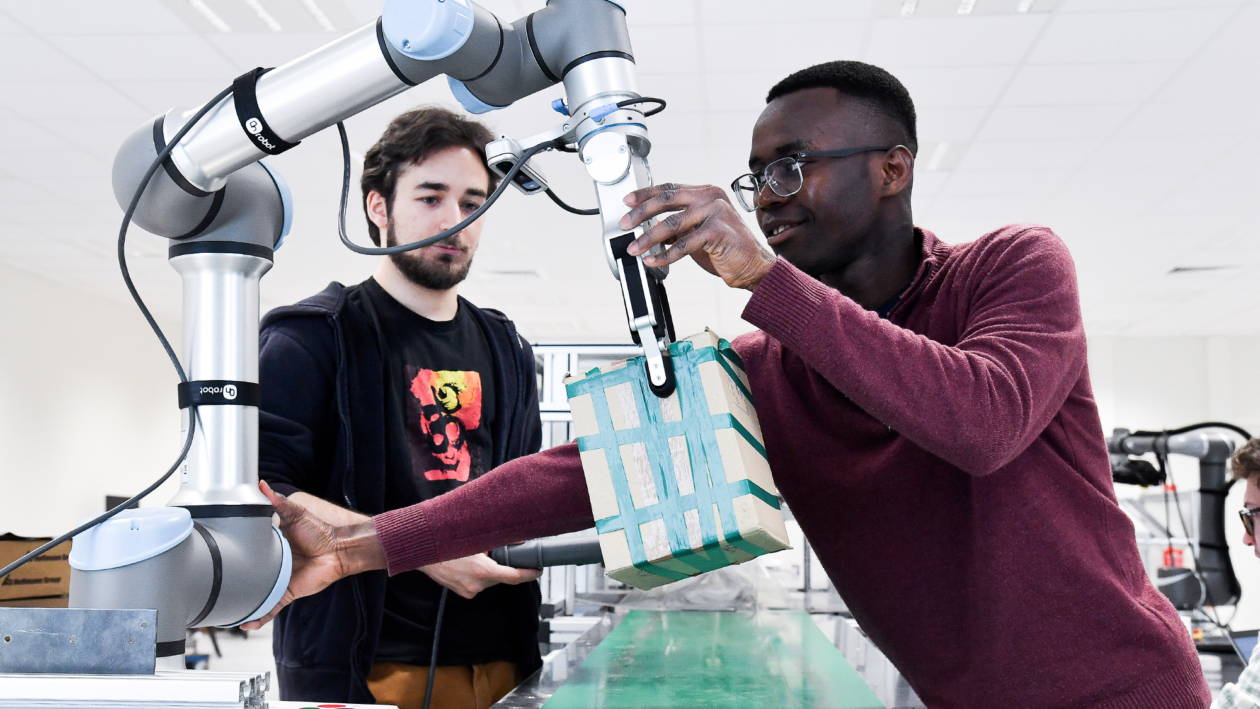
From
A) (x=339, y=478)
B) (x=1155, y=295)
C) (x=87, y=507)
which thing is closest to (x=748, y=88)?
(x=339, y=478)

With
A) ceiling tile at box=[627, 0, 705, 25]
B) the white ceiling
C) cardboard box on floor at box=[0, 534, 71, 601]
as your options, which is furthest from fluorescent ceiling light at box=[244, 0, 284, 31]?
cardboard box on floor at box=[0, 534, 71, 601]

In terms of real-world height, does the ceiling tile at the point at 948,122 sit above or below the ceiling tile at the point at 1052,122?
above

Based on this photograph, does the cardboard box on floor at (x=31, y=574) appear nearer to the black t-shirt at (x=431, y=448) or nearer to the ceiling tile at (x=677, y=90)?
the black t-shirt at (x=431, y=448)

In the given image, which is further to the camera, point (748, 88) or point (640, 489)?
point (748, 88)

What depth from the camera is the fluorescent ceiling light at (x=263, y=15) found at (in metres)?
3.33

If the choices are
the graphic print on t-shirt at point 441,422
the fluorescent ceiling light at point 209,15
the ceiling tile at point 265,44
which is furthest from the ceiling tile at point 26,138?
the graphic print on t-shirt at point 441,422

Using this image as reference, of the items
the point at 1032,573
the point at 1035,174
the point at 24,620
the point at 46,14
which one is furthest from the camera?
the point at 1035,174

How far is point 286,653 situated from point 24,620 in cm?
72

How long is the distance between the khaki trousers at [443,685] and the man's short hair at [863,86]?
928 millimetres

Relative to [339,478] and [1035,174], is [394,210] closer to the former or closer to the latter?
[339,478]

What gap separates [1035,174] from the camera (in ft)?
16.8

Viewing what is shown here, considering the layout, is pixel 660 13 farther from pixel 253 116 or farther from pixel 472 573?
pixel 253 116

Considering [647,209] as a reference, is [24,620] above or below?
below

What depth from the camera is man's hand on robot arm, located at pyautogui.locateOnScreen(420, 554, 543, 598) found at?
1237 mm
